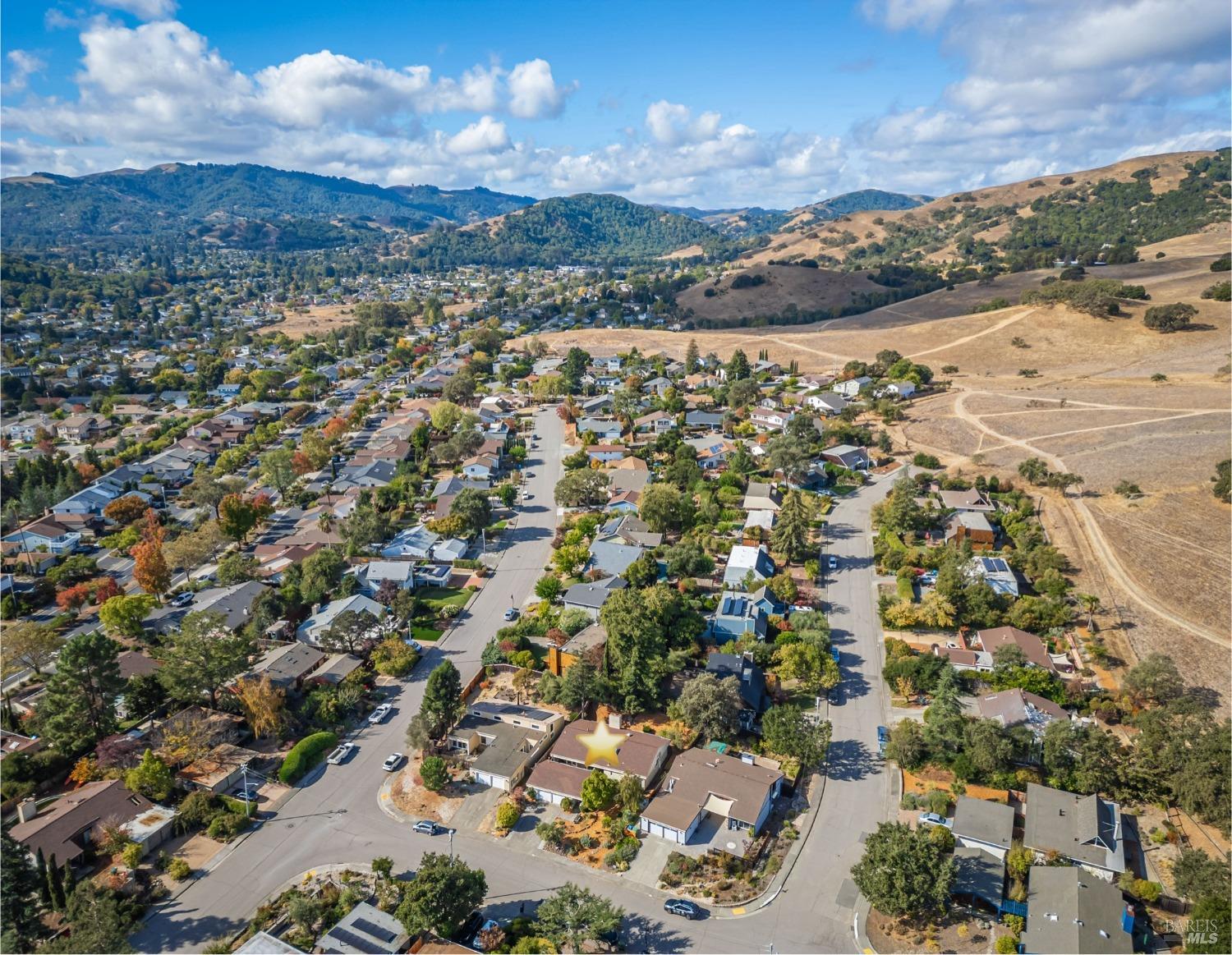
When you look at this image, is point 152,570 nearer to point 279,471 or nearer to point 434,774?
point 279,471

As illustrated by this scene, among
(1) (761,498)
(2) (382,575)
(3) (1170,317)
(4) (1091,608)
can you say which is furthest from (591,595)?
(3) (1170,317)

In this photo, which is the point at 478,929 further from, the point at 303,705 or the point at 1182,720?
the point at 1182,720

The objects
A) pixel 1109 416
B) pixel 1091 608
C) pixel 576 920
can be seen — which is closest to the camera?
pixel 576 920

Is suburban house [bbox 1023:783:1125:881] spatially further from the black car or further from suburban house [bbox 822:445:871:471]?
suburban house [bbox 822:445:871:471]

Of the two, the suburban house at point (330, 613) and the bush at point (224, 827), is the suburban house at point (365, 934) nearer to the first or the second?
the bush at point (224, 827)

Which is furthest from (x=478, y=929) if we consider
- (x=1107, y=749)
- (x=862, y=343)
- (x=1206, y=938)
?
(x=862, y=343)
